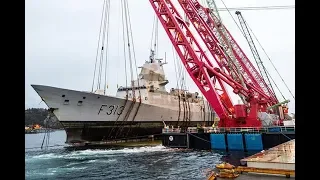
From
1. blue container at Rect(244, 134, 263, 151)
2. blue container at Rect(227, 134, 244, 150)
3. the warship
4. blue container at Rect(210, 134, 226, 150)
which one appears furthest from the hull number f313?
blue container at Rect(244, 134, 263, 151)

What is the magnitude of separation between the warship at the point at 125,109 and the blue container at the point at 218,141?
423 inches

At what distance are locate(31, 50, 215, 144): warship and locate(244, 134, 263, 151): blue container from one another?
1410cm

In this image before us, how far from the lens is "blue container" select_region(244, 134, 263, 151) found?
28.0 meters

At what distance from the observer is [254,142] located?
2812 cm

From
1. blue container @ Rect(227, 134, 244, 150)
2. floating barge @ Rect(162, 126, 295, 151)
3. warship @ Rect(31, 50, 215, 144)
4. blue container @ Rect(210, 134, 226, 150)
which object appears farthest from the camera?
warship @ Rect(31, 50, 215, 144)

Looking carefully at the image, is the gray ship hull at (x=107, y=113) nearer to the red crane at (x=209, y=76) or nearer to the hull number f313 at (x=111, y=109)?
the hull number f313 at (x=111, y=109)

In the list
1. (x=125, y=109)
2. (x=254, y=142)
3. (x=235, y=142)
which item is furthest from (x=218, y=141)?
(x=125, y=109)

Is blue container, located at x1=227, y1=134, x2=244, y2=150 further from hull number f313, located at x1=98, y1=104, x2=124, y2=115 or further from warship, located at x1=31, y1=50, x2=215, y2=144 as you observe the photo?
hull number f313, located at x1=98, y1=104, x2=124, y2=115

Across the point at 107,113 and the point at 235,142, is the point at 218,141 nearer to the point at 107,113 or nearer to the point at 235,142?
the point at 235,142

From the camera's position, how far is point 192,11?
3747 cm

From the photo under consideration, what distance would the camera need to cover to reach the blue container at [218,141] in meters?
29.6

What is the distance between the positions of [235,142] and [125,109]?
50.2 ft

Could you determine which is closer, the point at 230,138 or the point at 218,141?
the point at 230,138
